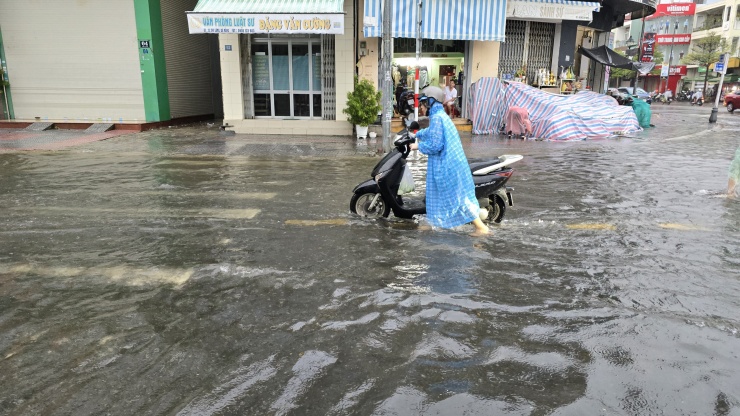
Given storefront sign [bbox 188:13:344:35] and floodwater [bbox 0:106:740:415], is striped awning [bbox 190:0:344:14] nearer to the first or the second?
storefront sign [bbox 188:13:344:35]

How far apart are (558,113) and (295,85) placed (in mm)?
8049

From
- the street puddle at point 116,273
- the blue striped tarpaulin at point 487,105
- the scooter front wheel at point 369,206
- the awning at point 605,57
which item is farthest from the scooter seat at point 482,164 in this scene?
the awning at point 605,57

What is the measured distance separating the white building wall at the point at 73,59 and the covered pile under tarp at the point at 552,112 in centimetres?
1131

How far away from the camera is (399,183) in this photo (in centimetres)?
627

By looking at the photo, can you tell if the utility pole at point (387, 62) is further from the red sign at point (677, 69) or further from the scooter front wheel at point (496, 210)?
the red sign at point (677, 69)

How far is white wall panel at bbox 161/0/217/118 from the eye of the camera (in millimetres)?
18016

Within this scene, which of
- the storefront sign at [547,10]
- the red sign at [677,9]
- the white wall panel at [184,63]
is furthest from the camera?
the red sign at [677,9]

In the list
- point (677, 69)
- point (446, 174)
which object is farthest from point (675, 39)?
point (446, 174)

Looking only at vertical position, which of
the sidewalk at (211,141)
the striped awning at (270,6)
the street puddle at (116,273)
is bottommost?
the street puddle at (116,273)

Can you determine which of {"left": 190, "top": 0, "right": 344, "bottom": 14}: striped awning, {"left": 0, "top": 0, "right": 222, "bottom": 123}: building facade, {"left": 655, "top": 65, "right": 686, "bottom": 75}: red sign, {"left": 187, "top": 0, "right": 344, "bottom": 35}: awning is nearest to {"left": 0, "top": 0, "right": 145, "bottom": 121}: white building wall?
{"left": 0, "top": 0, "right": 222, "bottom": 123}: building facade

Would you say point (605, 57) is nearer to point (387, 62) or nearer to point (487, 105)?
point (487, 105)

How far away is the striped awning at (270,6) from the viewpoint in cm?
1402

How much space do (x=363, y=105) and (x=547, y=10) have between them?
7.38 metres

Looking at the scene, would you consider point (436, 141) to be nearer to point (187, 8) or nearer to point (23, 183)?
point (23, 183)
